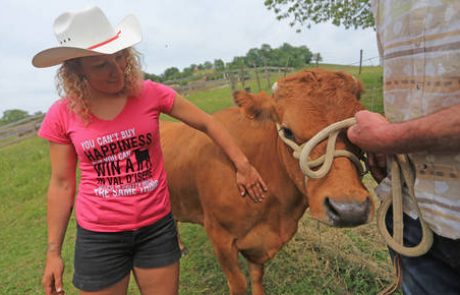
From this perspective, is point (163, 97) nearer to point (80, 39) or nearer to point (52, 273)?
point (80, 39)

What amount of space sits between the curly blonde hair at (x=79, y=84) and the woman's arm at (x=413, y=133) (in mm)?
1407

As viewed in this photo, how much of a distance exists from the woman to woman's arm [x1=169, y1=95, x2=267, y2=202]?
0.20 ft

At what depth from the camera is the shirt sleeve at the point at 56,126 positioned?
221cm

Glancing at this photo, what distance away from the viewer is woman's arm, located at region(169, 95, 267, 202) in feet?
8.34

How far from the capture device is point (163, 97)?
8.00 feet

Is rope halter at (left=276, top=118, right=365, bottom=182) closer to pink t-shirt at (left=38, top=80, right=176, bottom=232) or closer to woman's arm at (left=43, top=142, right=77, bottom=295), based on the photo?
pink t-shirt at (left=38, top=80, right=176, bottom=232)

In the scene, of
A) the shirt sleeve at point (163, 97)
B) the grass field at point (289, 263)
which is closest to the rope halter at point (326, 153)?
the shirt sleeve at point (163, 97)

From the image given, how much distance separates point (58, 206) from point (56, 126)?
1.65ft

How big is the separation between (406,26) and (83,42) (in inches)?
65.1

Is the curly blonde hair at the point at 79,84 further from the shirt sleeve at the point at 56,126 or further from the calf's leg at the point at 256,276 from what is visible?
the calf's leg at the point at 256,276

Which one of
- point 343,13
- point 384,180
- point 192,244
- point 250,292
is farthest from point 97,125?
point 343,13

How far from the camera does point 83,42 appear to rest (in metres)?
2.14

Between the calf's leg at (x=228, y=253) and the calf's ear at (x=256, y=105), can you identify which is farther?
the calf's leg at (x=228, y=253)

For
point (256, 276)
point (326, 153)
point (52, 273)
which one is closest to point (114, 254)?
point (52, 273)
